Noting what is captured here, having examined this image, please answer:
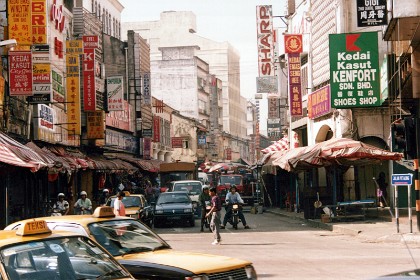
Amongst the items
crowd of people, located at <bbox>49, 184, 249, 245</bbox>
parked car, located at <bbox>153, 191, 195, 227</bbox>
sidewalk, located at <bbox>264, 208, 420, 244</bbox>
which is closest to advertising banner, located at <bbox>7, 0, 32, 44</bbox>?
crowd of people, located at <bbox>49, 184, 249, 245</bbox>

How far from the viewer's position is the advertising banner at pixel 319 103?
39.6 m

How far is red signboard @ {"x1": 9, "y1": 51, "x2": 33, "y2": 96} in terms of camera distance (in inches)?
1144

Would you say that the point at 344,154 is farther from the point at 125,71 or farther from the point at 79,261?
the point at 125,71

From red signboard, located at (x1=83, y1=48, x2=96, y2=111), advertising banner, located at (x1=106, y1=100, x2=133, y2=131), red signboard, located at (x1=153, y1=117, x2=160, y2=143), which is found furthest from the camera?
red signboard, located at (x1=153, y1=117, x2=160, y2=143)

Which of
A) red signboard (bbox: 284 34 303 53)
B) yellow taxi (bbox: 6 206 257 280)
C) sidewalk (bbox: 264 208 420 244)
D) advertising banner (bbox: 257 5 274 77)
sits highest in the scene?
advertising banner (bbox: 257 5 274 77)

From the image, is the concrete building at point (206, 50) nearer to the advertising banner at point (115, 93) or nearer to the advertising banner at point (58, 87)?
the advertising banner at point (115, 93)

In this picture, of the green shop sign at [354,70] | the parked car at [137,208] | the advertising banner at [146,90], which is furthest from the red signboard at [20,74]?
the advertising banner at [146,90]

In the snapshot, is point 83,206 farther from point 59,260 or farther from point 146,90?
point 146,90

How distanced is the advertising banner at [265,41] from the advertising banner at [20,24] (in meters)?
27.2

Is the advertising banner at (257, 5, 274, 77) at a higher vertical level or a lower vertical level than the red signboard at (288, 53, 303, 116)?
higher

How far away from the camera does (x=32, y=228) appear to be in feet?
26.3

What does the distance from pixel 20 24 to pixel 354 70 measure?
1311 cm

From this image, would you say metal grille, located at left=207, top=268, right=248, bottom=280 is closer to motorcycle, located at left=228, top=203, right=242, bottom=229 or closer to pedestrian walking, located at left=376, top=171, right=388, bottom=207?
motorcycle, located at left=228, top=203, right=242, bottom=229

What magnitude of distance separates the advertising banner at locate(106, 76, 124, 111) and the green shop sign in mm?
20632
